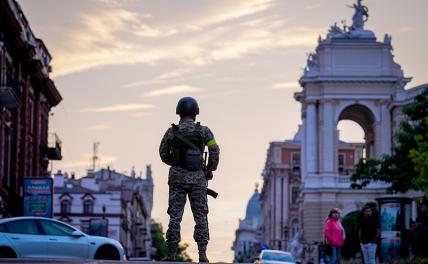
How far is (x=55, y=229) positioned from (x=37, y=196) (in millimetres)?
31628

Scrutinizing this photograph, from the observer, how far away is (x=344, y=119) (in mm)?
118875

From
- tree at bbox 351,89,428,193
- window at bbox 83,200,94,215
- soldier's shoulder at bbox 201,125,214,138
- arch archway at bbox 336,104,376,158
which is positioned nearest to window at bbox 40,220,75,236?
soldier's shoulder at bbox 201,125,214,138

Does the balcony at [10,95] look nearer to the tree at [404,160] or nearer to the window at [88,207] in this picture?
the tree at [404,160]

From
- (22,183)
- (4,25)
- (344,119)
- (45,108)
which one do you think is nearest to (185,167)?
(4,25)

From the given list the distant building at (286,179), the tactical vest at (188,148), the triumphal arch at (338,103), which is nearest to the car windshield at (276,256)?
the tactical vest at (188,148)

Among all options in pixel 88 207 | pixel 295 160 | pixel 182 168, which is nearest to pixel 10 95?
pixel 182 168

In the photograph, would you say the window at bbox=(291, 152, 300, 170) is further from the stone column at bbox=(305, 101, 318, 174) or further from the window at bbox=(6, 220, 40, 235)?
the window at bbox=(6, 220, 40, 235)

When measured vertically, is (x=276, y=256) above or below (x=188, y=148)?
below

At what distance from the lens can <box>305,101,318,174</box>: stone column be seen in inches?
4412

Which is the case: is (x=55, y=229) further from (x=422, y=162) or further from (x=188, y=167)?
(x=422, y=162)

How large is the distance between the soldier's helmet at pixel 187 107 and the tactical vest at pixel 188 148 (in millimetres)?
215

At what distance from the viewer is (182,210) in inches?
894

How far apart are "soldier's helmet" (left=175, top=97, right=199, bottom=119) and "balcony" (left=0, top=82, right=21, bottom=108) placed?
36451 millimetres

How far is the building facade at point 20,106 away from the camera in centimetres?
6200
